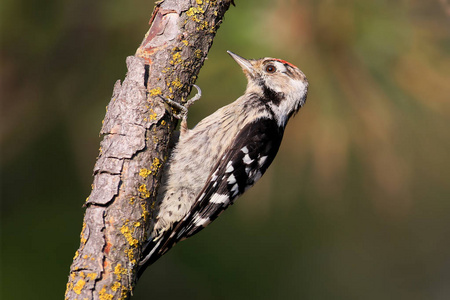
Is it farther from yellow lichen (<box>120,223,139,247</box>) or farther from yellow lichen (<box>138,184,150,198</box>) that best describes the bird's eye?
yellow lichen (<box>120,223,139,247</box>)

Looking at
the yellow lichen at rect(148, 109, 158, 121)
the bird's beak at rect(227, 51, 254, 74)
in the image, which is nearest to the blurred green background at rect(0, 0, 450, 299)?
the bird's beak at rect(227, 51, 254, 74)

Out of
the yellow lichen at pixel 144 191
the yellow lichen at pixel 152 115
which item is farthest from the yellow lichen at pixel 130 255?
the yellow lichen at pixel 152 115

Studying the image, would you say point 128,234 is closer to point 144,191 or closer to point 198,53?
point 144,191

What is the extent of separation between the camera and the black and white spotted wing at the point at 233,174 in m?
2.74

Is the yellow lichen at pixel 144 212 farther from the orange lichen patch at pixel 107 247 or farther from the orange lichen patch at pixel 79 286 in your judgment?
the orange lichen patch at pixel 79 286

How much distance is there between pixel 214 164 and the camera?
9.44ft

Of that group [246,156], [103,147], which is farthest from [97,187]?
[246,156]

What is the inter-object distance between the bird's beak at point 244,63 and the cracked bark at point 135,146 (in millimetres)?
400

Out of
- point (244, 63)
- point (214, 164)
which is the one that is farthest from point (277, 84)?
point (214, 164)

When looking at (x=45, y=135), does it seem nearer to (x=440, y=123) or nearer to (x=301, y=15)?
(x=301, y=15)

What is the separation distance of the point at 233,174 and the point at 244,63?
673 mm

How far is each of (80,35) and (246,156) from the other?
117cm

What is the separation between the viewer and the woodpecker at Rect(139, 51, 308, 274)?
2.77 meters

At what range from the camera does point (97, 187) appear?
208 centimetres
